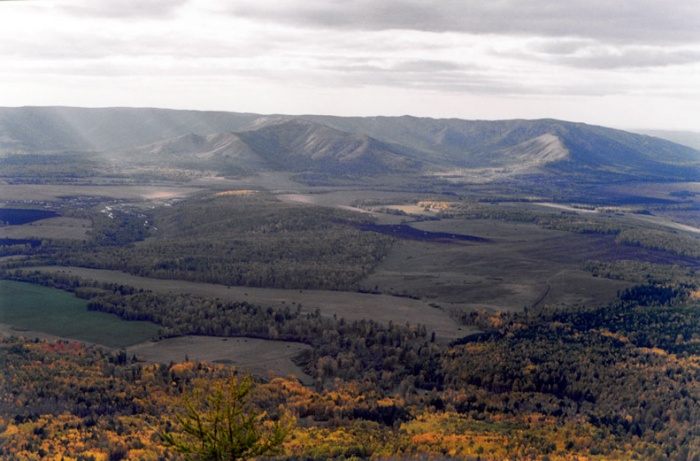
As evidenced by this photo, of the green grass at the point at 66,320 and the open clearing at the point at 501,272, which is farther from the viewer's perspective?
the open clearing at the point at 501,272

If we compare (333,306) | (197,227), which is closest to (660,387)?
(333,306)

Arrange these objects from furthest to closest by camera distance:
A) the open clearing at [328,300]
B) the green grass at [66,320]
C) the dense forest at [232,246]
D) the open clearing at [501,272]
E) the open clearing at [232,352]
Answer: the dense forest at [232,246] < the open clearing at [501,272] < the open clearing at [328,300] < the green grass at [66,320] < the open clearing at [232,352]

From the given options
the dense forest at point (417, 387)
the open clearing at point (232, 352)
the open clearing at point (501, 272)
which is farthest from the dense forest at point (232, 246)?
the open clearing at point (232, 352)

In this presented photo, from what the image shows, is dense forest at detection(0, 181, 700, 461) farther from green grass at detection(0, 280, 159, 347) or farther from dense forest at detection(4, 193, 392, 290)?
green grass at detection(0, 280, 159, 347)

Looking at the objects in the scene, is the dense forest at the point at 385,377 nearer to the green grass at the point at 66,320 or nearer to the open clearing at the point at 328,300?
the green grass at the point at 66,320

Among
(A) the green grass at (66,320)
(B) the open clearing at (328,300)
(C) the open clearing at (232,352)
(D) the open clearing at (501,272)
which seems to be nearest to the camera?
(C) the open clearing at (232,352)

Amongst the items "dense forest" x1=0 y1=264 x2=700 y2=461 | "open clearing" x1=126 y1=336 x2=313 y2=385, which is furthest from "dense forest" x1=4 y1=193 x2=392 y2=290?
"open clearing" x1=126 y1=336 x2=313 y2=385
